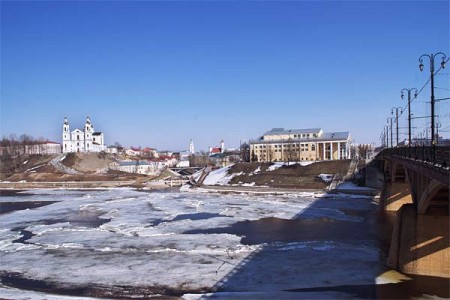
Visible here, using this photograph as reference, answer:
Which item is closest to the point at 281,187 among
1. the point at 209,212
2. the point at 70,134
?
the point at 209,212

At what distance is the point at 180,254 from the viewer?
26.0 m

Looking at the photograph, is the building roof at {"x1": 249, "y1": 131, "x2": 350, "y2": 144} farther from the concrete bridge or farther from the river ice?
the concrete bridge

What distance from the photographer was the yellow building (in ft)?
371

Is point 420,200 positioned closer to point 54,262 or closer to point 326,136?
point 54,262

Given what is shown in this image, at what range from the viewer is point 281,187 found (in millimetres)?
74125

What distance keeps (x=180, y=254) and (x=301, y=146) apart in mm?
96922

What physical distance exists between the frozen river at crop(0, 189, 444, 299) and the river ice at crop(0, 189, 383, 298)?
57 millimetres

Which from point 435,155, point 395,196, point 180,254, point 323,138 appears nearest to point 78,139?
point 323,138

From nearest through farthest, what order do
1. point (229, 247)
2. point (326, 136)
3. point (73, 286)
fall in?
point (73, 286)
point (229, 247)
point (326, 136)

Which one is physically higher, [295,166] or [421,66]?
[421,66]

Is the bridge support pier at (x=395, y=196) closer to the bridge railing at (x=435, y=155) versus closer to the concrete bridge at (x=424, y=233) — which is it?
the bridge railing at (x=435, y=155)

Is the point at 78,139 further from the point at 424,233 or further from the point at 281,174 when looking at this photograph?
the point at 424,233

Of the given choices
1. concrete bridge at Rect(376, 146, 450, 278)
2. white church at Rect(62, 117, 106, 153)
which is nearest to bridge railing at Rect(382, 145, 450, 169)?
concrete bridge at Rect(376, 146, 450, 278)

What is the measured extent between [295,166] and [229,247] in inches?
2359
